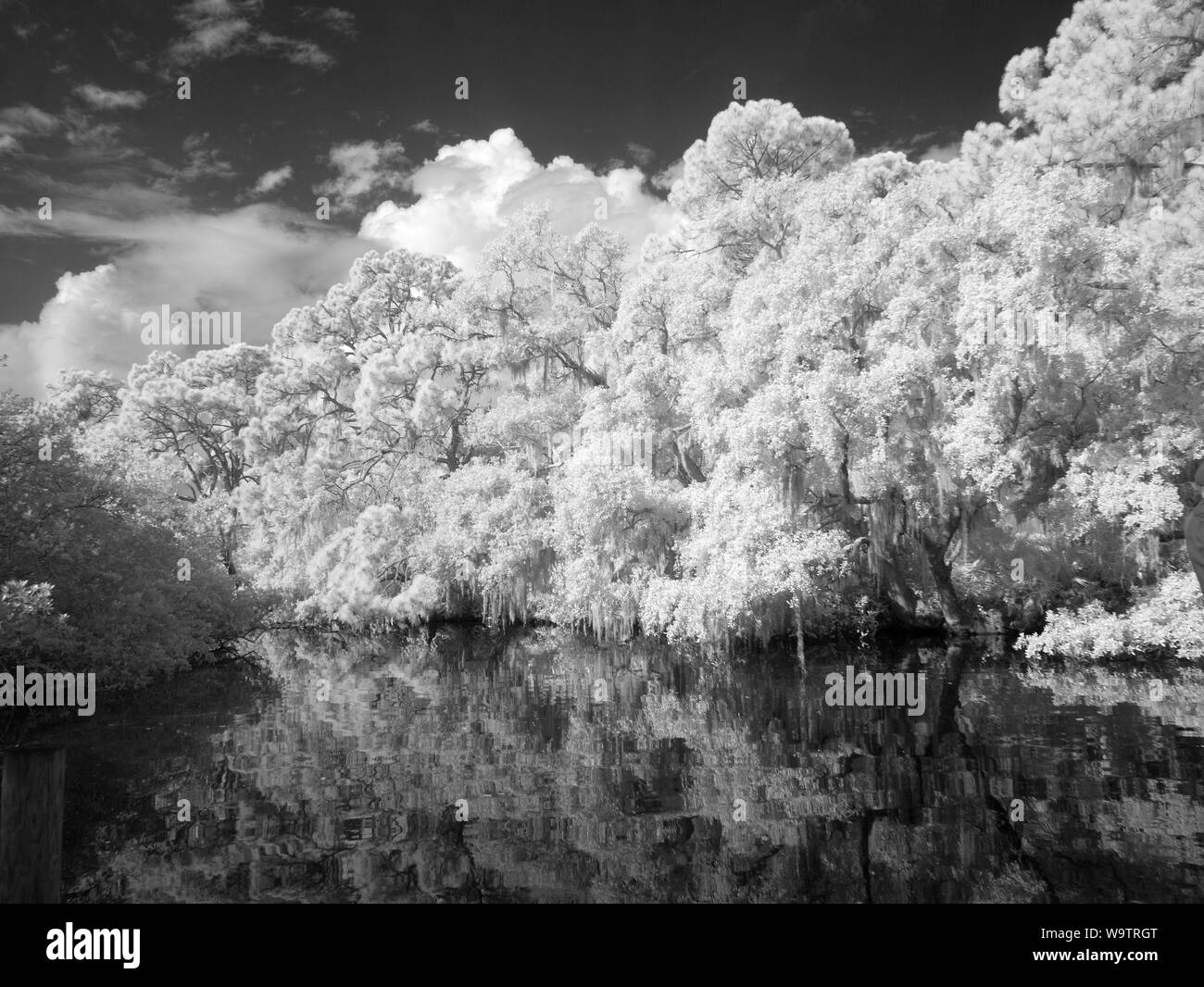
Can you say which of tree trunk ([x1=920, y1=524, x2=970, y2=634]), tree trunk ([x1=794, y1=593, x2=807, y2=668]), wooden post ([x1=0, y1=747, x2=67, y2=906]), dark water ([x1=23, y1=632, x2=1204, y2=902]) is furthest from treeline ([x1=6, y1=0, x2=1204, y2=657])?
wooden post ([x1=0, y1=747, x2=67, y2=906])

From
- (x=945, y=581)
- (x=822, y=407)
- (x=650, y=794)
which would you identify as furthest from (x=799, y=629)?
(x=650, y=794)

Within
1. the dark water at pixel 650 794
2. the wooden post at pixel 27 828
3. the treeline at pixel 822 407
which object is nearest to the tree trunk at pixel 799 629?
the treeline at pixel 822 407

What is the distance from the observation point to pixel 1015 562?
16.9 meters

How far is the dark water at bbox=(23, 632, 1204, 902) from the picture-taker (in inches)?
247

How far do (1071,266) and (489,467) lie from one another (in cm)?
1525

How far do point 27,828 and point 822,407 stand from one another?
1386 cm

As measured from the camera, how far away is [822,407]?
15.4 meters

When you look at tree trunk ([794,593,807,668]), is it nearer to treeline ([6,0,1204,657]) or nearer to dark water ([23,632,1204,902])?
treeline ([6,0,1204,657])

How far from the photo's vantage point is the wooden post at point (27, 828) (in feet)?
14.2

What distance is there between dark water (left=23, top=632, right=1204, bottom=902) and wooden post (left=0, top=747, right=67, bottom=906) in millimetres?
1955

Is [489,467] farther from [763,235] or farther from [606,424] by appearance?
[763,235]

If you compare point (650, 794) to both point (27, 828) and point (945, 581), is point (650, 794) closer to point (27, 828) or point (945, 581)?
point (27, 828)

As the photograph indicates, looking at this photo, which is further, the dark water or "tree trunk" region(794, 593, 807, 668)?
"tree trunk" region(794, 593, 807, 668)
